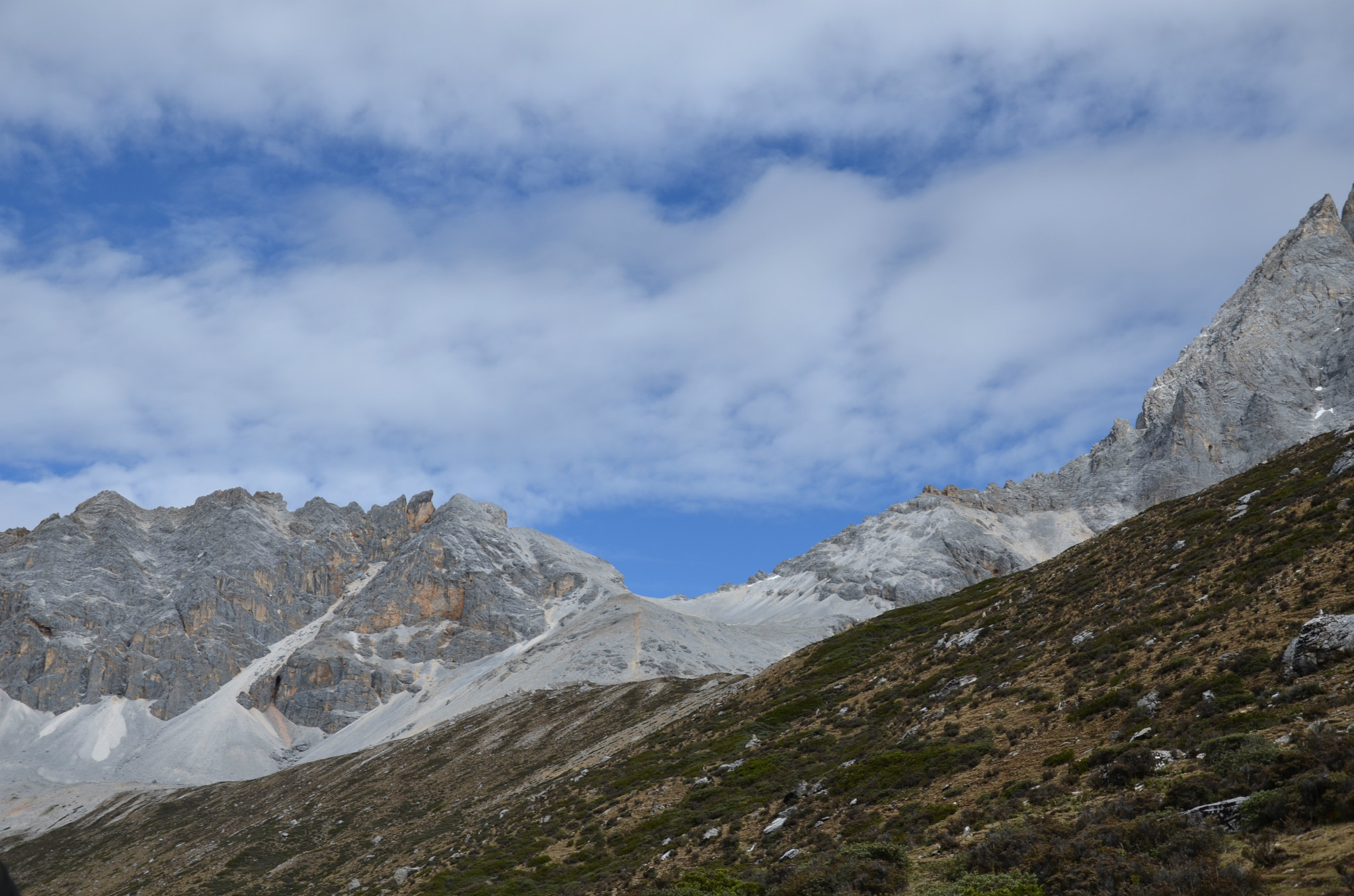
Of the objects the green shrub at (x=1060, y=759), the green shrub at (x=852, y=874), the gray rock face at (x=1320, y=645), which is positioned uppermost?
the gray rock face at (x=1320, y=645)

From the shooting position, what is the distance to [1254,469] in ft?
215

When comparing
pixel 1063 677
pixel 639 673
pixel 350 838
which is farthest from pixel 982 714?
pixel 639 673

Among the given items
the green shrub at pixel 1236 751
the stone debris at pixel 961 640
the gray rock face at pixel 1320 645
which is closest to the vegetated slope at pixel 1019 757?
the green shrub at pixel 1236 751

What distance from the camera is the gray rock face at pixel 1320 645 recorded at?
23.9 metres

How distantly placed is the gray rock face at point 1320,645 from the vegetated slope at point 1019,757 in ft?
1.36

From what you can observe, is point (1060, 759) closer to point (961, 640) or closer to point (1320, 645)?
point (1320, 645)

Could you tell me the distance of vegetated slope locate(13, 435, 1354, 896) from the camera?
1869cm

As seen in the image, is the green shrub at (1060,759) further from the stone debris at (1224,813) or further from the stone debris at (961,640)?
the stone debris at (961,640)

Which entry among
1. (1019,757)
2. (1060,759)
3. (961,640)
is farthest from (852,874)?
(961,640)

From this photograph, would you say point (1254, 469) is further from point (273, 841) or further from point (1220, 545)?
point (273, 841)

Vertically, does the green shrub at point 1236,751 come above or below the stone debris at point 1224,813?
above

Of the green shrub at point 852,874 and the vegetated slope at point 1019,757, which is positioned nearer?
the vegetated slope at point 1019,757

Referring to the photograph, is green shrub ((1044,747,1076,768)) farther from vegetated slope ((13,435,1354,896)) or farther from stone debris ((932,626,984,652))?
stone debris ((932,626,984,652))

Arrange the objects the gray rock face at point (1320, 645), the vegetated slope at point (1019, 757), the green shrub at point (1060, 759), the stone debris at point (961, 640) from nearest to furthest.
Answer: the vegetated slope at point (1019, 757), the gray rock face at point (1320, 645), the green shrub at point (1060, 759), the stone debris at point (961, 640)
